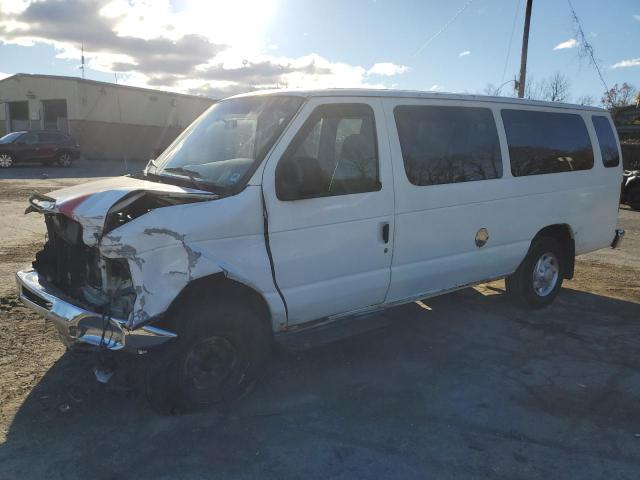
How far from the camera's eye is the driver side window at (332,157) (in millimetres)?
3691

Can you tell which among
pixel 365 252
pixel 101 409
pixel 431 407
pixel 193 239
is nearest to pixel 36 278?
pixel 101 409

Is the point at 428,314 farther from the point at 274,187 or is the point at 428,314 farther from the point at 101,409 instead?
the point at 101,409

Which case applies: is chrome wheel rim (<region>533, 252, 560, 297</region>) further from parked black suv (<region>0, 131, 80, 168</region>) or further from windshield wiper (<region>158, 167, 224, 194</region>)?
parked black suv (<region>0, 131, 80, 168</region>)

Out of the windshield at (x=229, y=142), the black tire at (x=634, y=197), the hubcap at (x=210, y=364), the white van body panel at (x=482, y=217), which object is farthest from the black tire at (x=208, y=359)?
the black tire at (x=634, y=197)

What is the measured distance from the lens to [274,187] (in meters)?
3.64

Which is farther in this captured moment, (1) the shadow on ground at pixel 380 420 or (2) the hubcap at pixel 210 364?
(2) the hubcap at pixel 210 364

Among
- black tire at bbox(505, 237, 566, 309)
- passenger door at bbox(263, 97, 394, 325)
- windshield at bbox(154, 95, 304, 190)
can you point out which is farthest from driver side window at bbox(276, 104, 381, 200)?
black tire at bbox(505, 237, 566, 309)

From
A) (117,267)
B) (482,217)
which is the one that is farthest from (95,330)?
(482,217)

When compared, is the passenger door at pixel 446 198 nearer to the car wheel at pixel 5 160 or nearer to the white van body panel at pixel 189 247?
the white van body panel at pixel 189 247

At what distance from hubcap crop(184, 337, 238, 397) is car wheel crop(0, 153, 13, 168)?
24525 mm

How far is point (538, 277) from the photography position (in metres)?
5.99

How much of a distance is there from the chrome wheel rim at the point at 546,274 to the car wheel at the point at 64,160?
2503 centimetres

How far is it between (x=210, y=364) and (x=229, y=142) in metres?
1.63

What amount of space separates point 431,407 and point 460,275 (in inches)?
60.1
